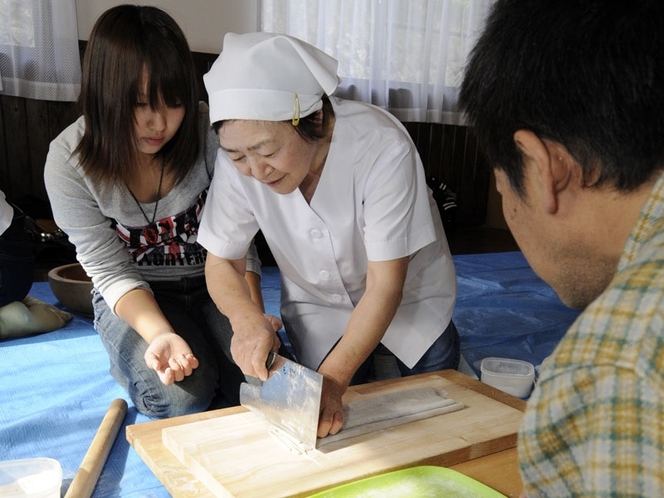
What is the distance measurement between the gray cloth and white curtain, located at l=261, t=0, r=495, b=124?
206 cm

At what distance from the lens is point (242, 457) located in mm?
985

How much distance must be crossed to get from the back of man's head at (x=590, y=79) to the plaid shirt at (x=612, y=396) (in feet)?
0.34

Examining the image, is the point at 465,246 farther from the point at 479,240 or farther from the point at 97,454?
the point at 97,454

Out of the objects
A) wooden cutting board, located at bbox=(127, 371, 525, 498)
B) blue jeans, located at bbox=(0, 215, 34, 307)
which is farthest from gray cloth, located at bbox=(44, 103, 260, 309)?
blue jeans, located at bbox=(0, 215, 34, 307)

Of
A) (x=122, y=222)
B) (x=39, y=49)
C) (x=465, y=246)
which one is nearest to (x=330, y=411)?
(x=122, y=222)

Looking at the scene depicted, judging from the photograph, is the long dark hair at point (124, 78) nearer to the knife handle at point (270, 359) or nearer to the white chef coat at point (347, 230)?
the white chef coat at point (347, 230)

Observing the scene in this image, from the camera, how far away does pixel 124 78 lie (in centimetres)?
126

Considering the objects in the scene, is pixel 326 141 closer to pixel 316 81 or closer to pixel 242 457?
pixel 316 81

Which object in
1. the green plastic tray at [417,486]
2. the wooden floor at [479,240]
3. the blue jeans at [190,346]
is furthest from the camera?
the wooden floor at [479,240]

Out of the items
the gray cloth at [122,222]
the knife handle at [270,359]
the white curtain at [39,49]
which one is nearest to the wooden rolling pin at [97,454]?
the gray cloth at [122,222]

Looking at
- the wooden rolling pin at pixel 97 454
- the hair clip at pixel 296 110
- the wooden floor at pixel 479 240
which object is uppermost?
the hair clip at pixel 296 110

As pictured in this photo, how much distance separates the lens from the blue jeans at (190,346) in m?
1.42

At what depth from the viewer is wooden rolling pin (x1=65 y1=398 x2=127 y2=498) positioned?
41.4 inches

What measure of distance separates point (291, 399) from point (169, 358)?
15.8 inches
